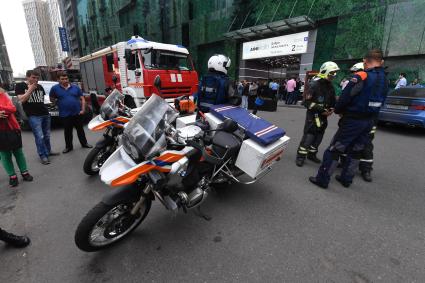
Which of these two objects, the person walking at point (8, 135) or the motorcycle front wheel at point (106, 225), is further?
the person walking at point (8, 135)

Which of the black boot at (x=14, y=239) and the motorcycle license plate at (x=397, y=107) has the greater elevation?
the motorcycle license plate at (x=397, y=107)

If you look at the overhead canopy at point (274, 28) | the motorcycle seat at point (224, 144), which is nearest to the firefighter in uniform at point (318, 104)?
the motorcycle seat at point (224, 144)

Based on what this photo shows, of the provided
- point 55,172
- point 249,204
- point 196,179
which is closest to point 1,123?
point 55,172

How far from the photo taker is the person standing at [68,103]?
4863 millimetres

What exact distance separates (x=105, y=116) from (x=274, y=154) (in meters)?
2.90

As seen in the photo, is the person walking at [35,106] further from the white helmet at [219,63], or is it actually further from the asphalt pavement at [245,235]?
the white helmet at [219,63]

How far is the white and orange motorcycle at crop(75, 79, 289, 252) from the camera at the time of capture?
1883 millimetres

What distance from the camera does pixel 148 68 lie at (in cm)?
757

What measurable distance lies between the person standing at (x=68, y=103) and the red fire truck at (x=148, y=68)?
105 inches

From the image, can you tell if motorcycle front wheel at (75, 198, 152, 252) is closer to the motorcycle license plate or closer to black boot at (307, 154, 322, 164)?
black boot at (307, 154, 322, 164)

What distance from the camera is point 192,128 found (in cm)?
282

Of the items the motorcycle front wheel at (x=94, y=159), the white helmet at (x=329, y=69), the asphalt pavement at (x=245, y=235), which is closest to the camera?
the asphalt pavement at (x=245, y=235)

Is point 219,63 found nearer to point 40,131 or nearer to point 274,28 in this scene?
point 40,131

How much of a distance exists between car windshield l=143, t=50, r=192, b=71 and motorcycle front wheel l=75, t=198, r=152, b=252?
6376 mm
